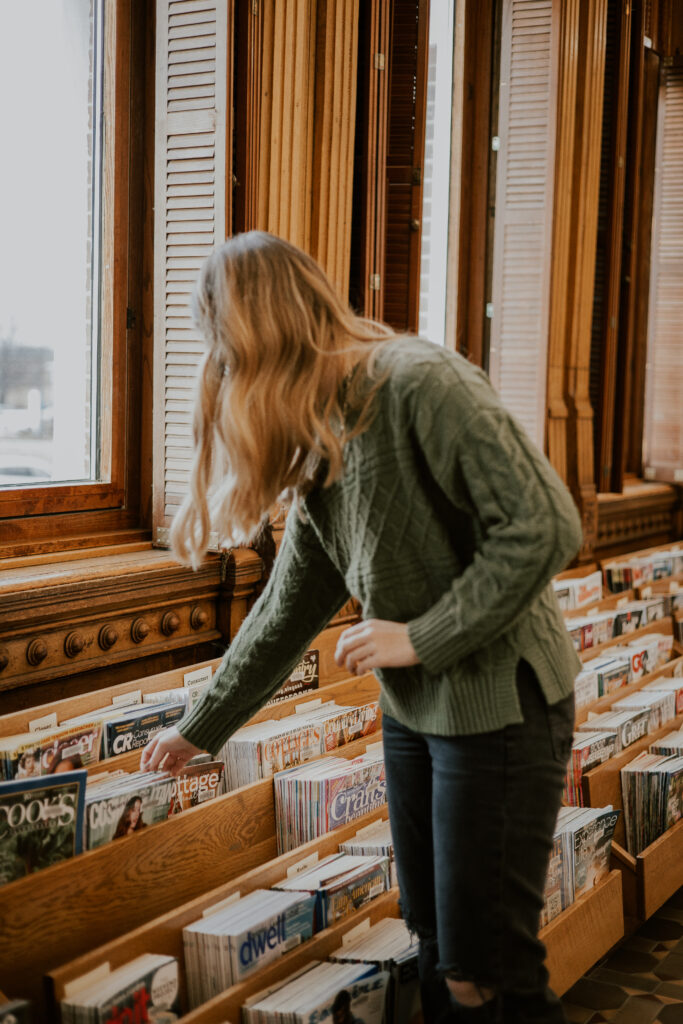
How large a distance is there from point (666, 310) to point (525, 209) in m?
1.83

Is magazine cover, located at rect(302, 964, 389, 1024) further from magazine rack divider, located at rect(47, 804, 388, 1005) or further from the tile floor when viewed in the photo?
the tile floor

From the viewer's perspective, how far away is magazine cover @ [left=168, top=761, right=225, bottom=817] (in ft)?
6.39

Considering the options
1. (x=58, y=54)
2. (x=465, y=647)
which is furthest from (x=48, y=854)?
(x=58, y=54)

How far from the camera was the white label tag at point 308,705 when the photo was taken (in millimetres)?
2479

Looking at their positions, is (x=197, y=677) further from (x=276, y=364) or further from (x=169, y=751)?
(x=276, y=364)

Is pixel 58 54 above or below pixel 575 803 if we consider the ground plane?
above

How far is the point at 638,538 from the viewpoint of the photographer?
5238 mm

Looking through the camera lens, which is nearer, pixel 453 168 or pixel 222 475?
pixel 222 475

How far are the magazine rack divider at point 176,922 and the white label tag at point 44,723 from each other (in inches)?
17.2

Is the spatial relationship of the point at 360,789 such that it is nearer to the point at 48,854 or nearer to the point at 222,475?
the point at 48,854

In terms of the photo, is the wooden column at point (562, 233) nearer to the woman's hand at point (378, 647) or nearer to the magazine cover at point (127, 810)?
the magazine cover at point (127, 810)

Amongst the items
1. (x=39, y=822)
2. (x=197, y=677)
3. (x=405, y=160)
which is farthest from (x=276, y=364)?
(x=405, y=160)

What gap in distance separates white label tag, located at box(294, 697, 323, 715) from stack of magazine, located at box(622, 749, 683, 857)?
2.64ft

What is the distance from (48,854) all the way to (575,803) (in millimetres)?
1399
